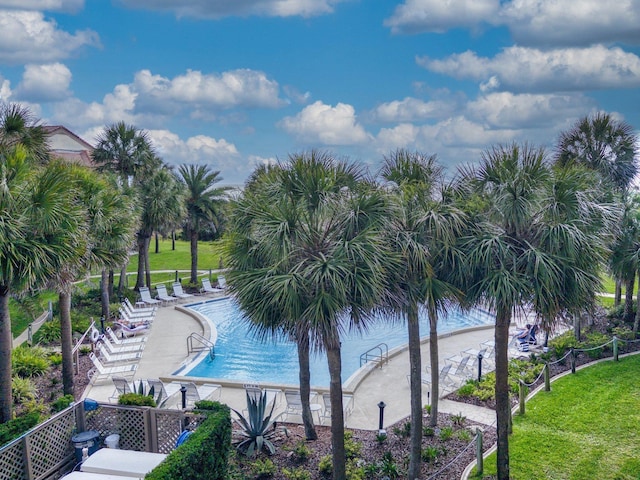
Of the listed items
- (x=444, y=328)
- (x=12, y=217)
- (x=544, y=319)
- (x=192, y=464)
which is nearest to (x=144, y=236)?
(x=444, y=328)

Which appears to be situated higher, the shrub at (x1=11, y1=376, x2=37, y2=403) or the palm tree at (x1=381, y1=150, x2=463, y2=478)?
the palm tree at (x1=381, y1=150, x2=463, y2=478)

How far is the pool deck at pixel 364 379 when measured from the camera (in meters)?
13.9

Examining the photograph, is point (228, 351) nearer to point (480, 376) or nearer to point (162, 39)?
point (480, 376)

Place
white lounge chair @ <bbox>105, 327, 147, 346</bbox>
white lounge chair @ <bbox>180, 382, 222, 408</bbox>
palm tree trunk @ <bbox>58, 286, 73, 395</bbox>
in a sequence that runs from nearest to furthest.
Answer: white lounge chair @ <bbox>180, 382, 222, 408</bbox> < palm tree trunk @ <bbox>58, 286, 73, 395</bbox> < white lounge chair @ <bbox>105, 327, 147, 346</bbox>

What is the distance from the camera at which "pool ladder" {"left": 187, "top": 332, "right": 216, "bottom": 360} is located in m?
20.3

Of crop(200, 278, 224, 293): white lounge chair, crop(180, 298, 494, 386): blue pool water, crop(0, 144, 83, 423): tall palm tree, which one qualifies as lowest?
crop(180, 298, 494, 386): blue pool water

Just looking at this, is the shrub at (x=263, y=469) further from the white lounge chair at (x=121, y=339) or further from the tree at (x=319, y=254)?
the white lounge chair at (x=121, y=339)

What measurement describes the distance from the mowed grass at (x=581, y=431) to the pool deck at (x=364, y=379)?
1274 millimetres

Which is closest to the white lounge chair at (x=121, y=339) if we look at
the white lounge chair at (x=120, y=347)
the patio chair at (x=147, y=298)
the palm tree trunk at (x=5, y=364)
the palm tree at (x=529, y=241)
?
the white lounge chair at (x=120, y=347)

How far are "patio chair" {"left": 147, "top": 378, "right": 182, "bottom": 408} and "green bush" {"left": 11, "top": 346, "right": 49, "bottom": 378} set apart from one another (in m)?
3.87

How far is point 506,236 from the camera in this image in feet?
32.2

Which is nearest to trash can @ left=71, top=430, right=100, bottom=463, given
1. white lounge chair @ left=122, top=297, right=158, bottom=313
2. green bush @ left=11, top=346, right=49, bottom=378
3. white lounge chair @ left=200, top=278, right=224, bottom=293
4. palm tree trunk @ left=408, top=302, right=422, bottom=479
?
palm tree trunk @ left=408, top=302, right=422, bottom=479

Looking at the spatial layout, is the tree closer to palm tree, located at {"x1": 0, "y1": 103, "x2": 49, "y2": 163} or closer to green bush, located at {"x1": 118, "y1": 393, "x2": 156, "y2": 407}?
green bush, located at {"x1": 118, "y1": 393, "x2": 156, "y2": 407}

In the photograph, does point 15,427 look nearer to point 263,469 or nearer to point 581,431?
point 263,469
